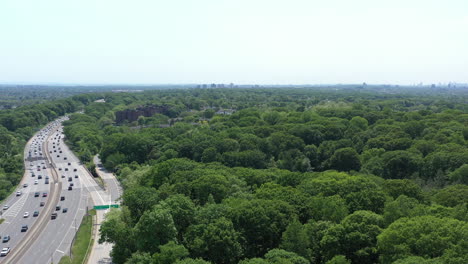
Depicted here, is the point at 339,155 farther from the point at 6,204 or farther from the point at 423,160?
the point at 6,204

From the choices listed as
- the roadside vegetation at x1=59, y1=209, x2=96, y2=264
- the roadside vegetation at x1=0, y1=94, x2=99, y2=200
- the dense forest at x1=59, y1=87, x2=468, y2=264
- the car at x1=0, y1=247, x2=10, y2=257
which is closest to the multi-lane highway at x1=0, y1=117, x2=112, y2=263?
the car at x1=0, y1=247, x2=10, y2=257

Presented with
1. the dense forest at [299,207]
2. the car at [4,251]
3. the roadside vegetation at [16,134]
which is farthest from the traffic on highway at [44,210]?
the dense forest at [299,207]

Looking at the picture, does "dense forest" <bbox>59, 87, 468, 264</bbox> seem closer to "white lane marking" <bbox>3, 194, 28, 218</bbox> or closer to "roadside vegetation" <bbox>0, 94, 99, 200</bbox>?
"white lane marking" <bbox>3, 194, 28, 218</bbox>

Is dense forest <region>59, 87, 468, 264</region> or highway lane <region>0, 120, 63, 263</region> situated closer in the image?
dense forest <region>59, 87, 468, 264</region>

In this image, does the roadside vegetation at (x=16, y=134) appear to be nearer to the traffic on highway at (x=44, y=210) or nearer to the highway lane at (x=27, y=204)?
the traffic on highway at (x=44, y=210)

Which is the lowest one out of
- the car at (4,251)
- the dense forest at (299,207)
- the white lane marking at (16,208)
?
the white lane marking at (16,208)

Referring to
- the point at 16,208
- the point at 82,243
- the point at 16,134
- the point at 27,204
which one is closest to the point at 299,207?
the point at 82,243

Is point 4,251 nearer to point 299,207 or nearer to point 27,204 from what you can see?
point 27,204

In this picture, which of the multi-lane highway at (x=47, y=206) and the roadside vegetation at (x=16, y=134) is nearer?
the multi-lane highway at (x=47, y=206)

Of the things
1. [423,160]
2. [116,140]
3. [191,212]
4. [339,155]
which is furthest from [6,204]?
[423,160]
